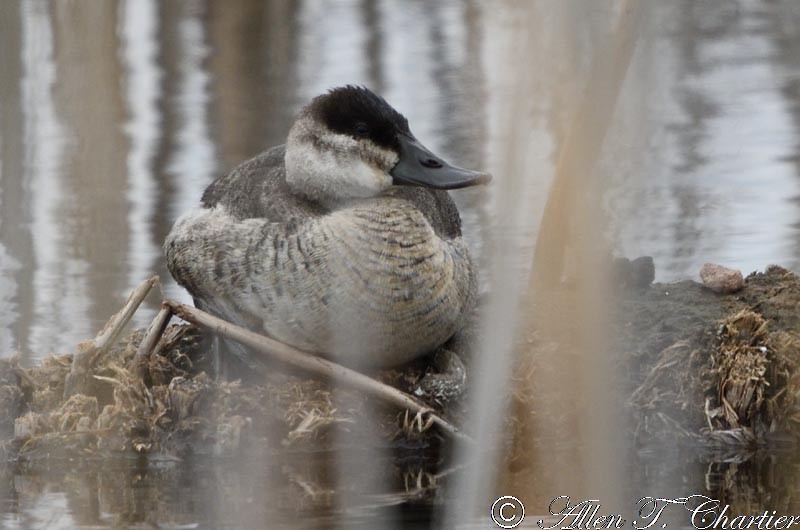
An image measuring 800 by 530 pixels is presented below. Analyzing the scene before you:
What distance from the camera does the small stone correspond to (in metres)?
5.71

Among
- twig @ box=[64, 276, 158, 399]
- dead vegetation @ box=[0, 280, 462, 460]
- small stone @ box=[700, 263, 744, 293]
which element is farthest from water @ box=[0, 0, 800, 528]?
small stone @ box=[700, 263, 744, 293]

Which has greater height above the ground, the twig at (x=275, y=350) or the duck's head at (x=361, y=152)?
the duck's head at (x=361, y=152)

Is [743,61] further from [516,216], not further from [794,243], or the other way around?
[516,216]

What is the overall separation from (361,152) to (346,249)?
345 mm

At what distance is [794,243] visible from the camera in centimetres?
682

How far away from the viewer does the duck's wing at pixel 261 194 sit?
5461 millimetres

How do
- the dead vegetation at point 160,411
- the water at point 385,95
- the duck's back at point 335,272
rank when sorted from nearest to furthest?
the water at point 385,95 → the dead vegetation at point 160,411 → the duck's back at point 335,272

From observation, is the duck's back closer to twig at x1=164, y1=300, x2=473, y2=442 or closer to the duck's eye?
twig at x1=164, y1=300, x2=473, y2=442

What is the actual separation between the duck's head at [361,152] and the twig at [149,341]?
0.69m

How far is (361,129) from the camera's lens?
534 cm

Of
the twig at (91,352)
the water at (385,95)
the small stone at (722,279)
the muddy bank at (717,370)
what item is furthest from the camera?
the small stone at (722,279)

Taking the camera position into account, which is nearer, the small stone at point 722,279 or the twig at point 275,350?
the twig at point 275,350

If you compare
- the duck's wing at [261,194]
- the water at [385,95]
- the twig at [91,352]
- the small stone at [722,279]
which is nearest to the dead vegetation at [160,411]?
the twig at [91,352]

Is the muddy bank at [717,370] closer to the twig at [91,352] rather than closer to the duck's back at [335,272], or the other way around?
the duck's back at [335,272]
